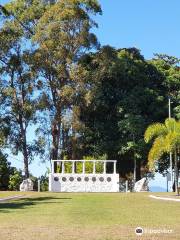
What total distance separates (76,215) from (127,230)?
433cm

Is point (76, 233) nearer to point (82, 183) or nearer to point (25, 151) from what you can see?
point (82, 183)

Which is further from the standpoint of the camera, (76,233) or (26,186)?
(26,186)

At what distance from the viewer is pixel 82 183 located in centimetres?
4409

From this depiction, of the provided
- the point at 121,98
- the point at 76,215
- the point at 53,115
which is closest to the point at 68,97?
the point at 53,115

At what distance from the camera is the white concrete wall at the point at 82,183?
43750 millimetres

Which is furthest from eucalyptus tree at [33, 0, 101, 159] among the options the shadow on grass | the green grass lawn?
the green grass lawn

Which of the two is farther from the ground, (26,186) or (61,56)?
(61,56)

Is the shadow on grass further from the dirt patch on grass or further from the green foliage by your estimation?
the green foliage

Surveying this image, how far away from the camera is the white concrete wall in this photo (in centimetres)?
4375

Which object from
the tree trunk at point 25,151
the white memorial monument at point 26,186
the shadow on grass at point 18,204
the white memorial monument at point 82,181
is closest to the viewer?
the shadow on grass at point 18,204

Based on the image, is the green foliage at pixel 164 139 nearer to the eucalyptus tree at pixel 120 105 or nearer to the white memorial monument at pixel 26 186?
the eucalyptus tree at pixel 120 105

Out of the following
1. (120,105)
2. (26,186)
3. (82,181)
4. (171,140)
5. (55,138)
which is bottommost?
(26,186)
